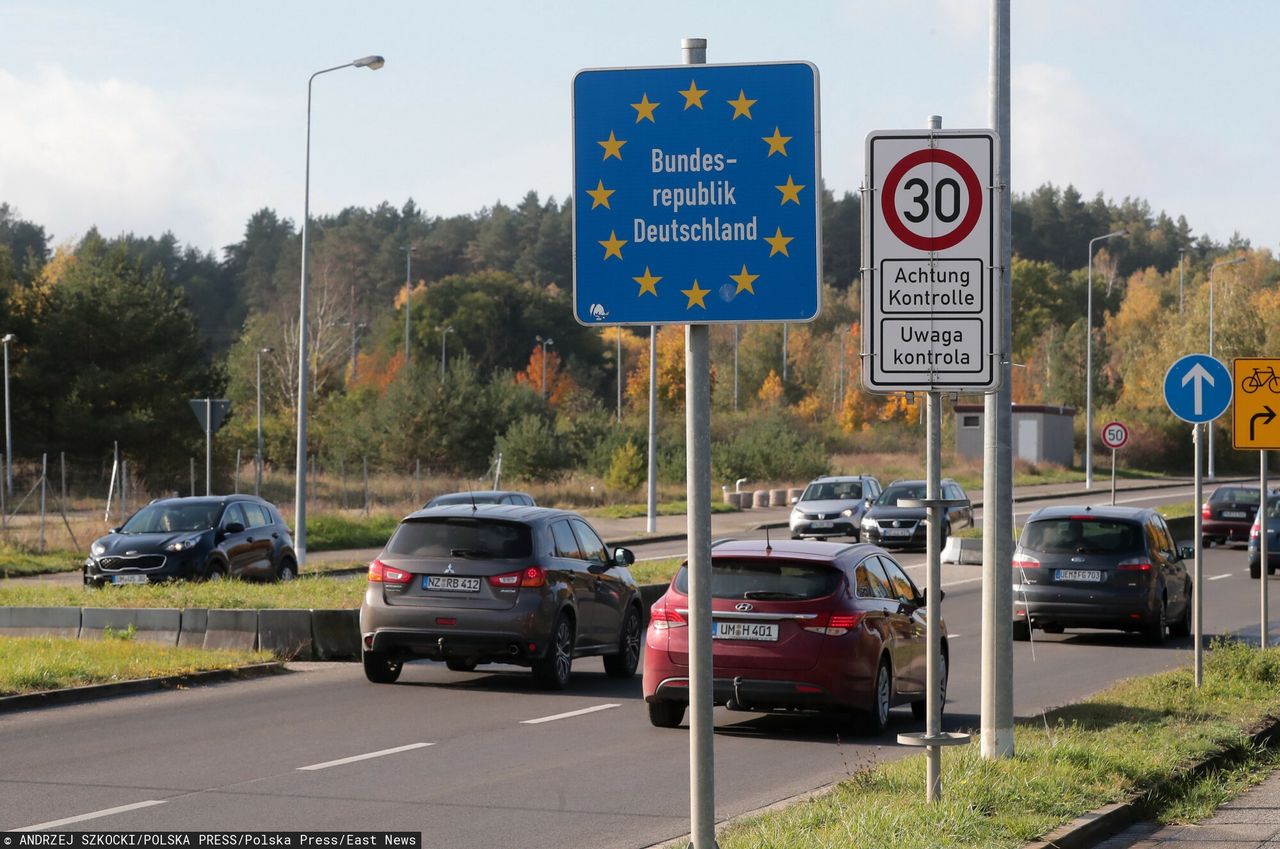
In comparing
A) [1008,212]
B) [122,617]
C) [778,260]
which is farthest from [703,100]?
[122,617]

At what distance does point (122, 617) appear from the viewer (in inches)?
747

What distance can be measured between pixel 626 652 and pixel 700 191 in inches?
492

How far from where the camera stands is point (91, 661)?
16062 millimetres

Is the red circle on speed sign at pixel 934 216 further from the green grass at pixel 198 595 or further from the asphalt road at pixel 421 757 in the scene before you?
the green grass at pixel 198 595

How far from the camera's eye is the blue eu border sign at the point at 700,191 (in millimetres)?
5691

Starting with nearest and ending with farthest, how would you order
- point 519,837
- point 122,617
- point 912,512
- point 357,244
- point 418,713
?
point 519,837 < point 418,713 < point 122,617 < point 912,512 < point 357,244

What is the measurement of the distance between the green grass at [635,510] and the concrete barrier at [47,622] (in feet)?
105

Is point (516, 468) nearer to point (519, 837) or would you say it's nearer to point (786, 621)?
point (786, 621)

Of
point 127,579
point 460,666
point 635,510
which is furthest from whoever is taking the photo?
point 635,510

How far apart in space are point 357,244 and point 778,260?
14503cm

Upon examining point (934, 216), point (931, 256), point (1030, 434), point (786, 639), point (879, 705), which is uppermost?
point (934, 216)

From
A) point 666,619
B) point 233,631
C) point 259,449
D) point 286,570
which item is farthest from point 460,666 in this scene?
point 259,449

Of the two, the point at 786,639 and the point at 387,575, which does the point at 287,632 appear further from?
the point at 786,639

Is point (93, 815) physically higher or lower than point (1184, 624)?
higher
